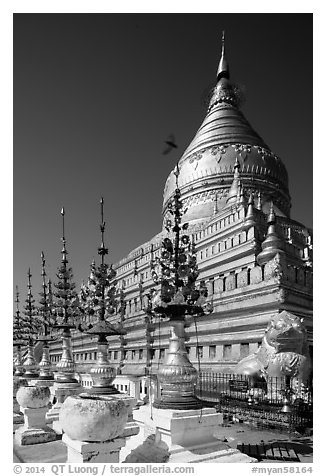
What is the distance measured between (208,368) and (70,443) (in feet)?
65.5

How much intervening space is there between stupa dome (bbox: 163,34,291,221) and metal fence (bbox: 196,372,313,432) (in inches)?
1164

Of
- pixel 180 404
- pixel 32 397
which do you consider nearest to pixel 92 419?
pixel 180 404

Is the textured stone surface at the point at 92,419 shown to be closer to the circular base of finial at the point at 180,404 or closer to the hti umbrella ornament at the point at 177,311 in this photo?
the circular base of finial at the point at 180,404

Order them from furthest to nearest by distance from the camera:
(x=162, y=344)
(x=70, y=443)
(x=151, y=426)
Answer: (x=162, y=344) < (x=151, y=426) < (x=70, y=443)

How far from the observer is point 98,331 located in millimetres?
13555

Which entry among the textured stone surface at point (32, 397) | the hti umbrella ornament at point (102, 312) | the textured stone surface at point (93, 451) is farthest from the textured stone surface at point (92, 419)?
the textured stone surface at point (32, 397)

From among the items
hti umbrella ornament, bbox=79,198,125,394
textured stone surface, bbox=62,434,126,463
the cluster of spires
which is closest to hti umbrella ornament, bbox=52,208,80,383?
the cluster of spires

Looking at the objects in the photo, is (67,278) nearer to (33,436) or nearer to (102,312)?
(102,312)

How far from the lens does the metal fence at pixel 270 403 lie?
14.0 metres

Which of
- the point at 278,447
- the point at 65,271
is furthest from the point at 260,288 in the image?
the point at 278,447

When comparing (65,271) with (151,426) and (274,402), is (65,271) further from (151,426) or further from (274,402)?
(151,426)

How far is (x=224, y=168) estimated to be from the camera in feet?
163

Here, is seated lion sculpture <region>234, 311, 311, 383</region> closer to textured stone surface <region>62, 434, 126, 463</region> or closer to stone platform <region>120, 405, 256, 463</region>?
stone platform <region>120, 405, 256, 463</region>

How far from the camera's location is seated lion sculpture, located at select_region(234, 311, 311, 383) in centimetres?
1645
